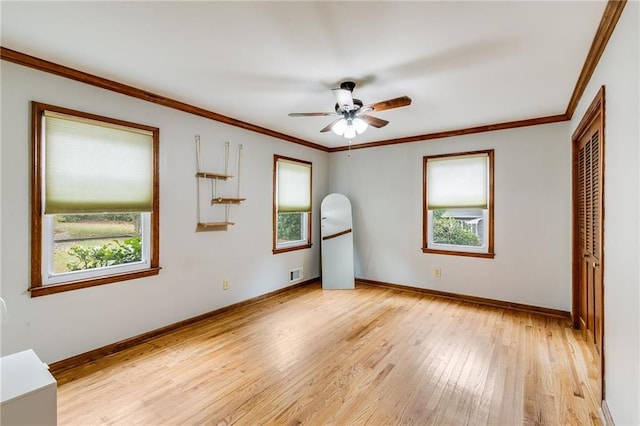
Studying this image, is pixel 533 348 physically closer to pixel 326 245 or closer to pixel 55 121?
pixel 326 245

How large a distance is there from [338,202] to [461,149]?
2065 millimetres

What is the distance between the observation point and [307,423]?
192cm

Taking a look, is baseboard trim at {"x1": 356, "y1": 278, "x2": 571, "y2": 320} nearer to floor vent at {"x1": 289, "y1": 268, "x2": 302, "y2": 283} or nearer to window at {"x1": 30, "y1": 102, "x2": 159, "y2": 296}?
floor vent at {"x1": 289, "y1": 268, "x2": 302, "y2": 283}

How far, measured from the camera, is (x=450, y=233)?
4633 millimetres

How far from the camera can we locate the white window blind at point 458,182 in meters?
4.28

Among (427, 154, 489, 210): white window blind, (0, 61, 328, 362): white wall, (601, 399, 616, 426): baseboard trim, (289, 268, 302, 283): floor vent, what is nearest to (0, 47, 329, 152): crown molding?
(0, 61, 328, 362): white wall

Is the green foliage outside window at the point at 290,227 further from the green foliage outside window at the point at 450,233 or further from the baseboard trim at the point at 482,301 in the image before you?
the green foliage outside window at the point at 450,233

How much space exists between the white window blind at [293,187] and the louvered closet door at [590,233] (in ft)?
11.8

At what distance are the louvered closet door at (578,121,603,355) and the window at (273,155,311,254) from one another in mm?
3588

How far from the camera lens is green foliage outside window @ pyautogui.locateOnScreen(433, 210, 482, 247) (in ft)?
14.6

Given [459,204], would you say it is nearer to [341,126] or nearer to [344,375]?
[341,126]

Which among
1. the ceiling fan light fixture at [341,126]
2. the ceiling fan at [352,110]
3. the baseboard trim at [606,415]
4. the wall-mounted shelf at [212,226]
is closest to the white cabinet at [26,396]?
the wall-mounted shelf at [212,226]

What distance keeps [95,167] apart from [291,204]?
2.73 meters

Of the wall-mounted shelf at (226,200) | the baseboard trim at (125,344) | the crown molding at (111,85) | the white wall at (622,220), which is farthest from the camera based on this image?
the wall-mounted shelf at (226,200)
